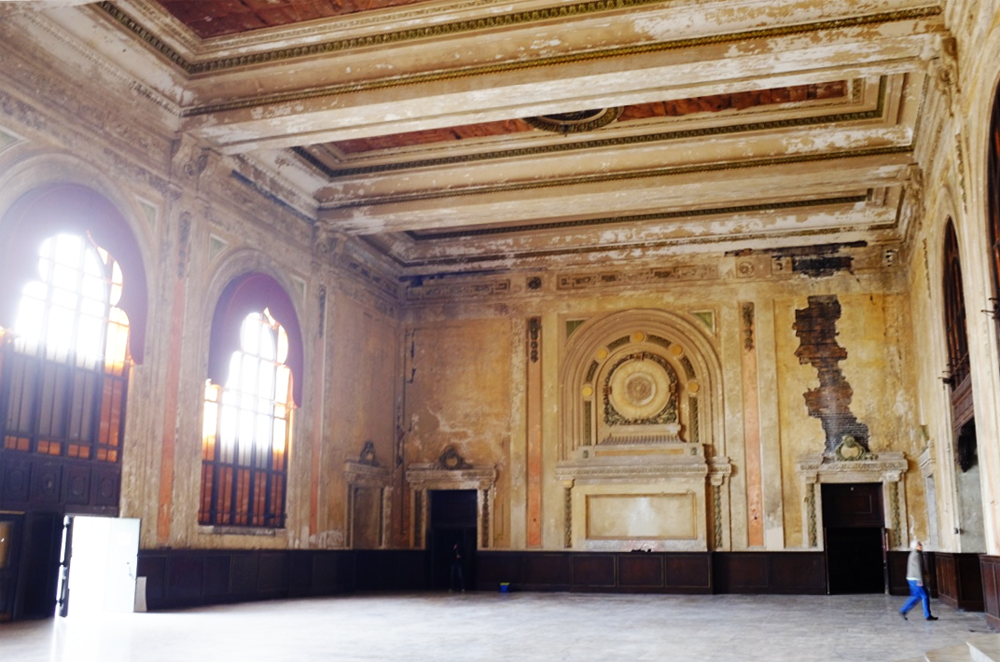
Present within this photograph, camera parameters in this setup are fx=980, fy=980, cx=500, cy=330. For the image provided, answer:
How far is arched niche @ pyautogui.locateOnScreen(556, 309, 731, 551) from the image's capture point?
18.1 meters

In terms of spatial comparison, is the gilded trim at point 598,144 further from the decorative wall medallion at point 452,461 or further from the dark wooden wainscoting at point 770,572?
the dark wooden wainscoting at point 770,572

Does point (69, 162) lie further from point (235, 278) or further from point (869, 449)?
point (869, 449)

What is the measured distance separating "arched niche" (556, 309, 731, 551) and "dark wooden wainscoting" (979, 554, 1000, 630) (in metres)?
7.36

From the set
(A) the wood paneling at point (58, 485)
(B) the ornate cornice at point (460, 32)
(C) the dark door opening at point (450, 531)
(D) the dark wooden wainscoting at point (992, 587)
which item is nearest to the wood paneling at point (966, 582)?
(D) the dark wooden wainscoting at point (992, 587)

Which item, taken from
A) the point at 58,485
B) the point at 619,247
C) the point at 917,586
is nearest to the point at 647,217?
the point at 619,247

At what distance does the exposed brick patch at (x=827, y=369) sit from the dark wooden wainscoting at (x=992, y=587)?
7.08 meters

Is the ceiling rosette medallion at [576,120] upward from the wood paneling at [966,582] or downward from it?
upward

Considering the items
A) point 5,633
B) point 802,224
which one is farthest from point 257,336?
point 802,224

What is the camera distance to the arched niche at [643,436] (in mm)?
18062

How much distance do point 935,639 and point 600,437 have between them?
31.9 feet

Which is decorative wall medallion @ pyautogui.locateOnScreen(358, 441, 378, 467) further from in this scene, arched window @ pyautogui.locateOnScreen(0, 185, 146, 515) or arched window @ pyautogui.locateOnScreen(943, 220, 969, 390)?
arched window @ pyautogui.locateOnScreen(943, 220, 969, 390)

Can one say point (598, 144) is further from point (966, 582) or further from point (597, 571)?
point (597, 571)

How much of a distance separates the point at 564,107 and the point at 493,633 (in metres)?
6.41

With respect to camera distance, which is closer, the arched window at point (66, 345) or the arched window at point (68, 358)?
the arched window at point (66, 345)
